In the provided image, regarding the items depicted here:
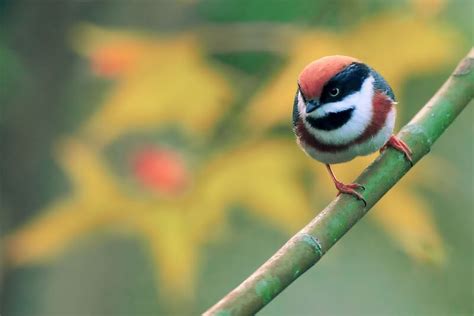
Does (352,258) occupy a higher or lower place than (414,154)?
lower

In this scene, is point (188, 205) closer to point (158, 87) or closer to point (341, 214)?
point (158, 87)

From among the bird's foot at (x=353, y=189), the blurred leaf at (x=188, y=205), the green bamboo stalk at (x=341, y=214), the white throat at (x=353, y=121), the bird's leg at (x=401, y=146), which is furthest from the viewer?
the blurred leaf at (x=188, y=205)

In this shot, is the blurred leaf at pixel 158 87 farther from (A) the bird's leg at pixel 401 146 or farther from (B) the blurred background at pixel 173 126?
(A) the bird's leg at pixel 401 146

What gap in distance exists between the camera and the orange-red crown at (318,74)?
107 cm

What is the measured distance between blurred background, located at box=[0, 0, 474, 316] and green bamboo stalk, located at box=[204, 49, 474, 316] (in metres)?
0.32

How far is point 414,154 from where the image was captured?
1062 millimetres

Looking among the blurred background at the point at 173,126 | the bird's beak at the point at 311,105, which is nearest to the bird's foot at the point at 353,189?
the bird's beak at the point at 311,105

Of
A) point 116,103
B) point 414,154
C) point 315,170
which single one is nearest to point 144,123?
point 116,103

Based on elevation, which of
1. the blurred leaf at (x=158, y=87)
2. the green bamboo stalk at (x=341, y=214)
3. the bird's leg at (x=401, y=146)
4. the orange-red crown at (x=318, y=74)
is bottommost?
the blurred leaf at (x=158, y=87)

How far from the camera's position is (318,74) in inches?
42.1

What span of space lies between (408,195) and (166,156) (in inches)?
21.1

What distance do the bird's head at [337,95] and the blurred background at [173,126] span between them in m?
0.20

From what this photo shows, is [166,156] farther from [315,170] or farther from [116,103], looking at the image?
[315,170]

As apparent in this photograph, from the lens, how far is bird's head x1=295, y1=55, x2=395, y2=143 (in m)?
1.08
